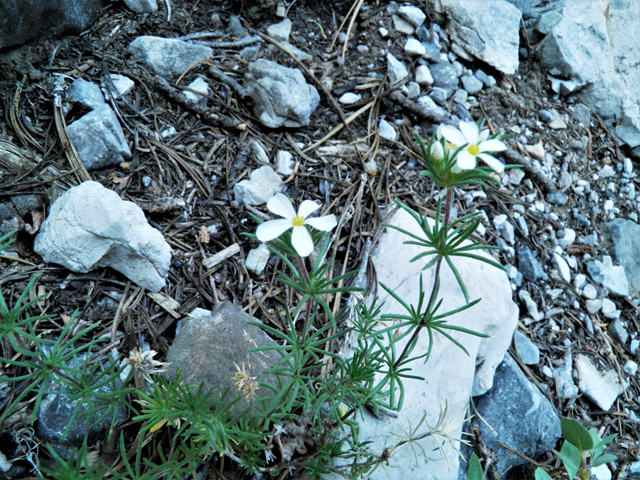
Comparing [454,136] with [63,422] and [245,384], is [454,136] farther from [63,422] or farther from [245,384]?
[63,422]

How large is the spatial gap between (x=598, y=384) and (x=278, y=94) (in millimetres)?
2844

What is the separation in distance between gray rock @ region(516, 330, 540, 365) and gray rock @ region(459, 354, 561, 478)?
0.18 metres

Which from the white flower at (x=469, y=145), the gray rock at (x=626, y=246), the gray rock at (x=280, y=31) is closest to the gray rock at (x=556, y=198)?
the gray rock at (x=626, y=246)

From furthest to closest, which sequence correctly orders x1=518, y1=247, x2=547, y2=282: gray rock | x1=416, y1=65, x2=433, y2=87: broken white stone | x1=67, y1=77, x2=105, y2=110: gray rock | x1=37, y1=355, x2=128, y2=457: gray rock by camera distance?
x1=416, y1=65, x2=433, y2=87: broken white stone → x1=518, y1=247, x2=547, y2=282: gray rock → x1=67, y1=77, x2=105, y2=110: gray rock → x1=37, y1=355, x2=128, y2=457: gray rock

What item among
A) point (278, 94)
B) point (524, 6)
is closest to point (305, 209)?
point (278, 94)

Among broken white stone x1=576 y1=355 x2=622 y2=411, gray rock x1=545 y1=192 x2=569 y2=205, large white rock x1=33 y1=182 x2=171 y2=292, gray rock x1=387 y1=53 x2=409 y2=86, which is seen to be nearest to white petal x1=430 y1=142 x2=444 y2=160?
large white rock x1=33 y1=182 x2=171 y2=292

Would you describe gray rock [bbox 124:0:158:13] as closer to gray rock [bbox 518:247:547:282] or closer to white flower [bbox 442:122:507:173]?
white flower [bbox 442:122:507:173]

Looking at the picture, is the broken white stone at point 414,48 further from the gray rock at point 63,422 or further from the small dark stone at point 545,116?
the gray rock at point 63,422

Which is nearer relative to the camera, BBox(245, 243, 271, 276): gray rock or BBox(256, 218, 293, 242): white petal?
BBox(256, 218, 293, 242): white petal

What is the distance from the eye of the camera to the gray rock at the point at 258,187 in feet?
8.71

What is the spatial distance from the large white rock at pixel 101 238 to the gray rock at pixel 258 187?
57 cm

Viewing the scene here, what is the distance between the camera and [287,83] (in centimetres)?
296

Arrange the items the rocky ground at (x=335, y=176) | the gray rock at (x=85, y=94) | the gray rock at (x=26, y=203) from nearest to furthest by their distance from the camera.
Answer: the gray rock at (x=26, y=203) → the rocky ground at (x=335, y=176) → the gray rock at (x=85, y=94)

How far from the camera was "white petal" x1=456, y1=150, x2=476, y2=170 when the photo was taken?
56.6 inches
